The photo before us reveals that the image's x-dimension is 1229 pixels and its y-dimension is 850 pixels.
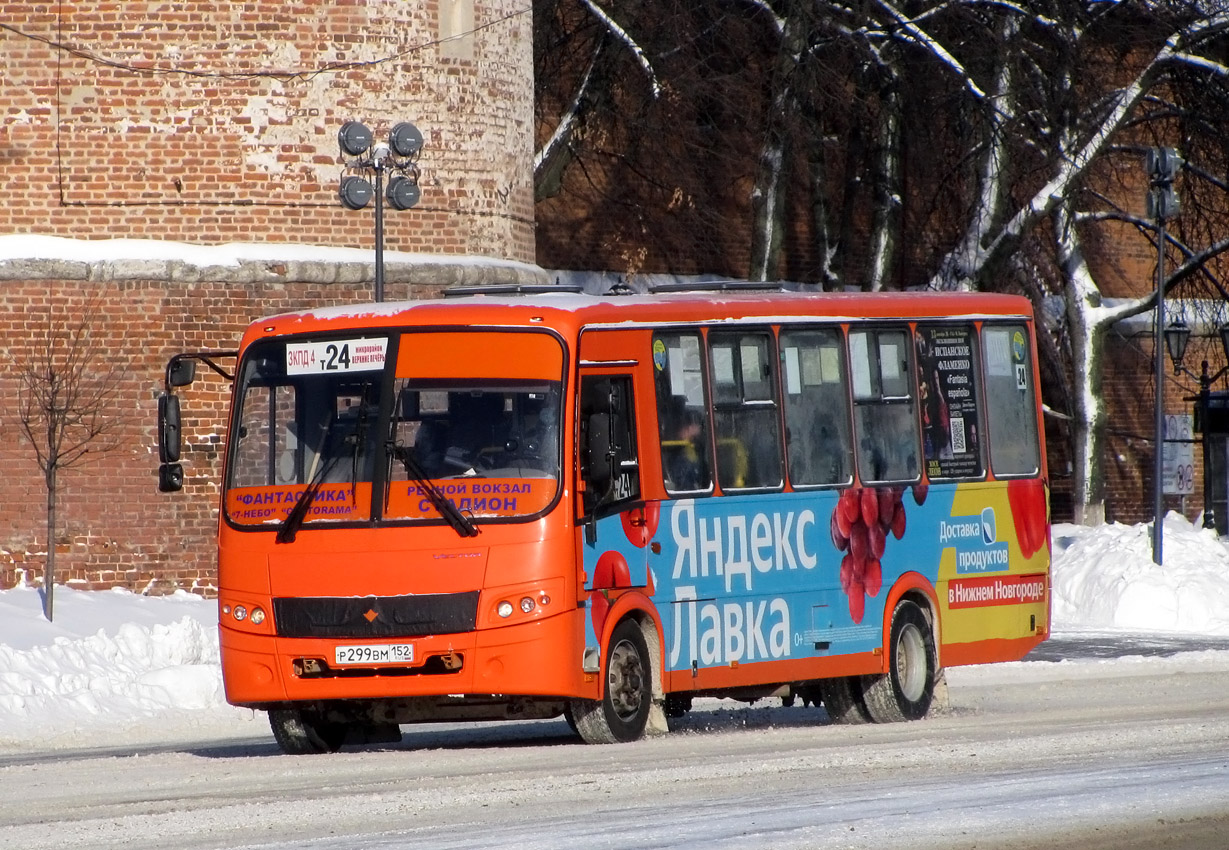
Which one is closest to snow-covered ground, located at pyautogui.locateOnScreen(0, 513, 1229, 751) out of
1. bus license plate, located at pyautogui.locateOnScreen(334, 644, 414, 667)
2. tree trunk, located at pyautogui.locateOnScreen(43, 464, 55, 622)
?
tree trunk, located at pyautogui.locateOnScreen(43, 464, 55, 622)

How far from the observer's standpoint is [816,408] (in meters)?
15.5

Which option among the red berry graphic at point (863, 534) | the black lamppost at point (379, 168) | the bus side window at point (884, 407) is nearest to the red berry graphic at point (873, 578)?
the red berry graphic at point (863, 534)

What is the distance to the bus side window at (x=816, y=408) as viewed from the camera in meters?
15.3

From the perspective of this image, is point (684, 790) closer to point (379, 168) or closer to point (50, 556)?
point (379, 168)

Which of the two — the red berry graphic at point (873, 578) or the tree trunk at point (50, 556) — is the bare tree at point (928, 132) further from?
the red berry graphic at point (873, 578)

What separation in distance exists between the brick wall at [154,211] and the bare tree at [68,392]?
46mm

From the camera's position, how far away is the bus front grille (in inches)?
521

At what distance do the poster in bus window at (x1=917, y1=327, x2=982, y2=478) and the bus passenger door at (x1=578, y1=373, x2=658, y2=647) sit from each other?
2.93 metres

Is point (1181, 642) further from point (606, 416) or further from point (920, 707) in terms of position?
point (606, 416)

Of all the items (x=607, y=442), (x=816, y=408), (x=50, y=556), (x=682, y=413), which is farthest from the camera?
(x=50, y=556)

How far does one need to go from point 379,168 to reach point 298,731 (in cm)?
995

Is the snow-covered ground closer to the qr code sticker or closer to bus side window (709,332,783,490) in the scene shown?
bus side window (709,332,783,490)

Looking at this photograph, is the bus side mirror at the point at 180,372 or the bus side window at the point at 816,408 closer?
the bus side mirror at the point at 180,372

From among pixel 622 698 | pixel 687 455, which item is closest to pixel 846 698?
pixel 687 455
